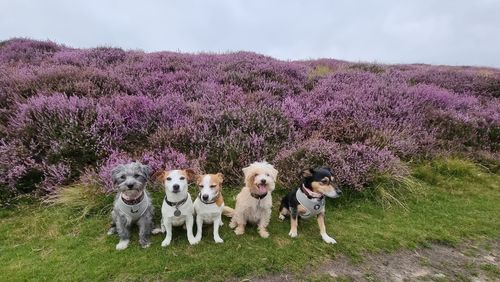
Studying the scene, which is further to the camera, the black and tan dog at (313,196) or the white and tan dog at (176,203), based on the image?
the black and tan dog at (313,196)

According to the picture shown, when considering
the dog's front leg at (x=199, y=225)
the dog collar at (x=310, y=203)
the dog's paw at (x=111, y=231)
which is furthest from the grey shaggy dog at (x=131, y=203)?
the dog collar at (x=310, y=203)

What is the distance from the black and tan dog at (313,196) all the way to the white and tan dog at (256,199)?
0.42 m

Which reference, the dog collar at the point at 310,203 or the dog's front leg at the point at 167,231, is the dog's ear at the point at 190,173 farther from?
the dog collar at the point at 310,203

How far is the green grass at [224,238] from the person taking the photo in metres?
5.13

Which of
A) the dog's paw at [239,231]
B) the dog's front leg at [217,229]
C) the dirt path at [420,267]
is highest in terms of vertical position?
the dog's front leg at [217,229]

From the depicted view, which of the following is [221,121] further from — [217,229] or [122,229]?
[122,229]

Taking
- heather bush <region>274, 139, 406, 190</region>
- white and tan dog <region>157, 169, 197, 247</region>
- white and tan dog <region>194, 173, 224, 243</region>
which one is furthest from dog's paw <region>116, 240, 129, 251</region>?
heather bush <region>274, 139, 406, 190</region>

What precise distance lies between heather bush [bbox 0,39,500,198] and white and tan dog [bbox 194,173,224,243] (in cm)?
199

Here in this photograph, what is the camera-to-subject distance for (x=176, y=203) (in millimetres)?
5496

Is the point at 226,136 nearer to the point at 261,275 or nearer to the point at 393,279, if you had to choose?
the point at 261,275

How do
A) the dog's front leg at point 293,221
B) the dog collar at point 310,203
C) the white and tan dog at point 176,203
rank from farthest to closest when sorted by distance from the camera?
the dog's front leg at point 293,221 < the dog collar at point 310,203 < the white and tan dog at point 176,203

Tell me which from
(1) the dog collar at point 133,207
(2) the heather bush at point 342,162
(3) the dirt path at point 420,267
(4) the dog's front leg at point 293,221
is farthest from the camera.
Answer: (2) the heather bush at point 342,162

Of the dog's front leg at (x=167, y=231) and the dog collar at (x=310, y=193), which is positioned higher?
the dog collar at (x=310, y=193)

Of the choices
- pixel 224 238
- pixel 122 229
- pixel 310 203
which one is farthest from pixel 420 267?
pixel 122 229
